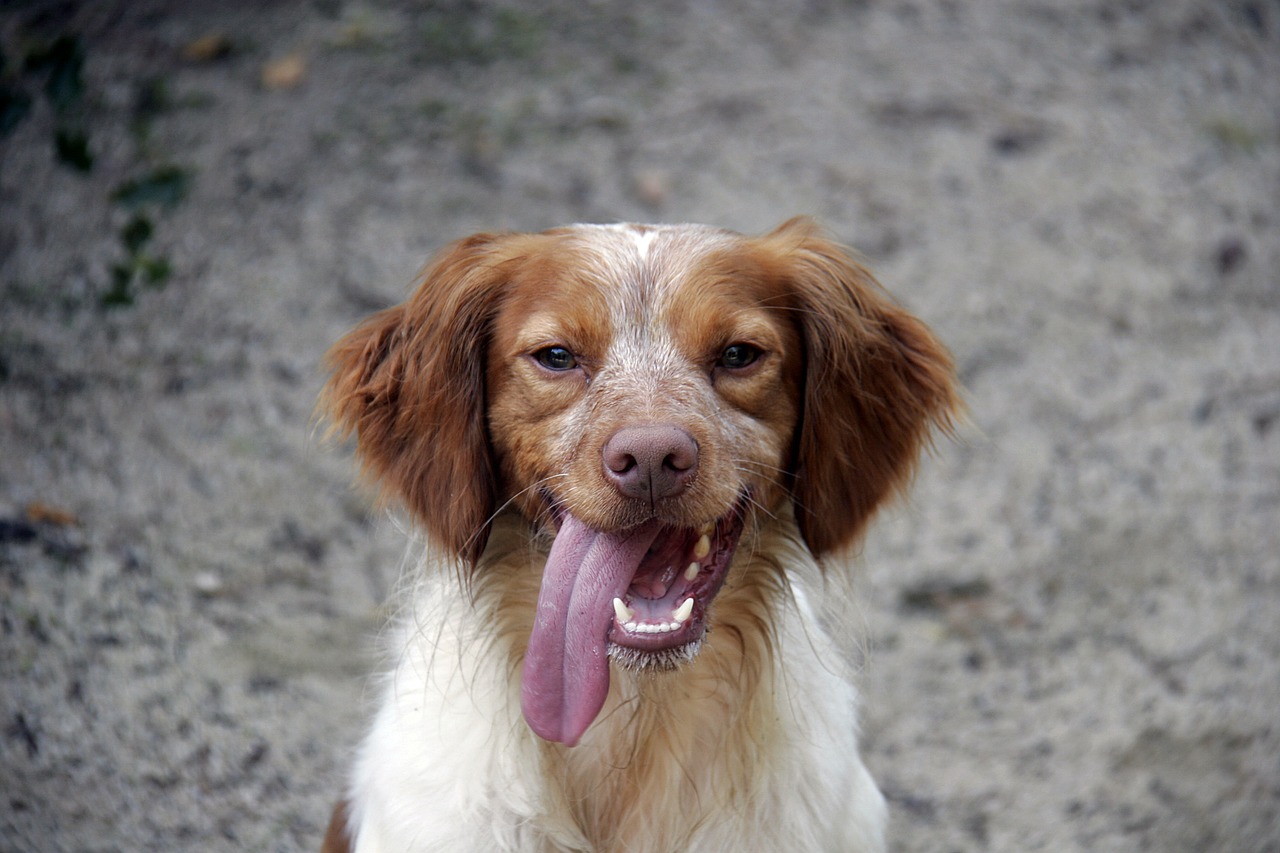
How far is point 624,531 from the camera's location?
2387mm

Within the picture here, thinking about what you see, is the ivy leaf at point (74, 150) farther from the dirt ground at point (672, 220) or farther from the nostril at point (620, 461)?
the nostril at point (620, 461)

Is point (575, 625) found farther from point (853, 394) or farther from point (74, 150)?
point (74, 150)

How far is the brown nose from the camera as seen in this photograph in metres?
2.23

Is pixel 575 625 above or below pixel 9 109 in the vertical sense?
below

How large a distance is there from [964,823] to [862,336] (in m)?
1.85

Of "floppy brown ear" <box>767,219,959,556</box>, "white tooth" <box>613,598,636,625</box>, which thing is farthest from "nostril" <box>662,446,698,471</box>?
"floppy brown ear" <box>767,219,959,556</box>

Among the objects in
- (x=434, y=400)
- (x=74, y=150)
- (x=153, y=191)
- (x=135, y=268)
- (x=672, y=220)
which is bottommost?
(x=135, y=268)

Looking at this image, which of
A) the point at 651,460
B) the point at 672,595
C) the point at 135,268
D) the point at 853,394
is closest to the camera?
the point at 651,460

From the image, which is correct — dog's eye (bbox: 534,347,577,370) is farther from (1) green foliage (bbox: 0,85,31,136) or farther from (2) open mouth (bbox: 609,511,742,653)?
(1) green foliage (bbox: 0,85,31,136)

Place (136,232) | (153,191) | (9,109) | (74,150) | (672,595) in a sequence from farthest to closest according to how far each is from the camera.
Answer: (153,191)
(136,232)
(74,150)
(9,109)
(672,595)

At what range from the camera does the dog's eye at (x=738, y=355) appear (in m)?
2.56

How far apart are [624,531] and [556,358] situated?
393mm

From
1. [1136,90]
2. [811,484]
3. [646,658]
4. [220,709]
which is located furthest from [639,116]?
[646,658]

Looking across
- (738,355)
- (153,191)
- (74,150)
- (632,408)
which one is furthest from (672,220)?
(632,408)
